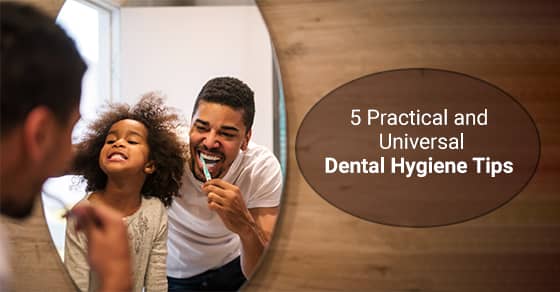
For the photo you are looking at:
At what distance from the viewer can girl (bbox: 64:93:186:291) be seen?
2.20m

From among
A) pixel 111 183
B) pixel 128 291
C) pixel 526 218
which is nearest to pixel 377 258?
pixel 526 218

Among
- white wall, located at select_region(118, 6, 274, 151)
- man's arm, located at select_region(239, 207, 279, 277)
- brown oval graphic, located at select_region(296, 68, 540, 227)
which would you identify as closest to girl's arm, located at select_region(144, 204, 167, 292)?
man's arm, located at select_region(239, 207, 279, 277)

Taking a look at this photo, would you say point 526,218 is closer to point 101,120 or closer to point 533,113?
point 533,113

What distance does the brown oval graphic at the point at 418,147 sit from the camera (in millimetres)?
2150

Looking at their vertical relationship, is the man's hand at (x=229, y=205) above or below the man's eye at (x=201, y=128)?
below

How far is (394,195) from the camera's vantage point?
2.17 metres

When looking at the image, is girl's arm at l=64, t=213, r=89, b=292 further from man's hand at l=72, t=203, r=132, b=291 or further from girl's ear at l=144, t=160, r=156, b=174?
man's hand at l=72, t=203, r=132, b=291

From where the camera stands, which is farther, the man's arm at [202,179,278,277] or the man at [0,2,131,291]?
the man's arm at [202,179,278,277]

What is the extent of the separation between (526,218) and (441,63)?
54 cm

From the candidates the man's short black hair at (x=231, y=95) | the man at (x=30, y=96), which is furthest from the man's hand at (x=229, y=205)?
the man at (x=30, y=96)

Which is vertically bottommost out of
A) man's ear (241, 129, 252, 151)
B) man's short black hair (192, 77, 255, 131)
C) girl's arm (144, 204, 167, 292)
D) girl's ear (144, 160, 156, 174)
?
girl's arm (144, 204, 167, 292)

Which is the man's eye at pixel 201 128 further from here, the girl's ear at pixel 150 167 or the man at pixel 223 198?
the girl's ear at pixel 150 167

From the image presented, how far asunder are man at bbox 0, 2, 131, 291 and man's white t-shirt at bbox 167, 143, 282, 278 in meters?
1.24

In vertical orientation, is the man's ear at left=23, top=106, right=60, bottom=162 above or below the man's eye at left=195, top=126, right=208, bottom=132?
below
